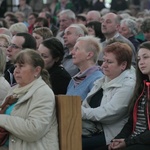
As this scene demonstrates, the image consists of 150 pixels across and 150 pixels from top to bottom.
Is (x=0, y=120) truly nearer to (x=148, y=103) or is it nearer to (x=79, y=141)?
(x=79, y=141)

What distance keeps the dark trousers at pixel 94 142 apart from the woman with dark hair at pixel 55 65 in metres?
1.43

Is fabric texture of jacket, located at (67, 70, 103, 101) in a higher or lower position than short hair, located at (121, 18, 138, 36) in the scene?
higher

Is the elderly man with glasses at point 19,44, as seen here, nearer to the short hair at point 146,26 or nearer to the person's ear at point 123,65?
the person's ear at point 123,65

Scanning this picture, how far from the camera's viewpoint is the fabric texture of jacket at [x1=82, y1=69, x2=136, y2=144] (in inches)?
275

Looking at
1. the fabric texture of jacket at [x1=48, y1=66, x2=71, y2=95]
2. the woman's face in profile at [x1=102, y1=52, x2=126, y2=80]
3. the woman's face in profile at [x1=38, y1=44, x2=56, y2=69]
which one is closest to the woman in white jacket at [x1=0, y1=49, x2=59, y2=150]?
the woman's face in profile at [x1=102, y1=52, x2=126, y2=80]

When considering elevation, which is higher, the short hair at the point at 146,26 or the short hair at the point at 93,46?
the short hair at the point at 93,46

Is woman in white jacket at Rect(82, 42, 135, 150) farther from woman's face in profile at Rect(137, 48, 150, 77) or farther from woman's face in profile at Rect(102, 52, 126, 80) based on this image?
woman's face in profile at Rect(137, 48, 150, 77)

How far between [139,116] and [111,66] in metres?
0.73

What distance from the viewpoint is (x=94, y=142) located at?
700 centimetres

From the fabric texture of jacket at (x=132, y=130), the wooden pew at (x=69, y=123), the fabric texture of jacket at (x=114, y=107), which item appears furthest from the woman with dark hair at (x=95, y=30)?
the wooden pew at (x=69, y=123)

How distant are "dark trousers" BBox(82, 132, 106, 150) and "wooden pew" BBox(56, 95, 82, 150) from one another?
44 cm

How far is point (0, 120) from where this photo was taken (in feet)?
21.0

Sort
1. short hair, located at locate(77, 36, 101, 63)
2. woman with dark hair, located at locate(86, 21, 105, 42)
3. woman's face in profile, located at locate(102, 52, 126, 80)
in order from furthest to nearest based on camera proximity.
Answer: woman with dark hair, located at locate(86, 21, 105, 42)
short hair, located at locate(77, 36, 101, 63)
woman's face in profile, located at locate(102, 52, 126, 80)

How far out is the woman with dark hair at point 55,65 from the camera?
27.5 ft
